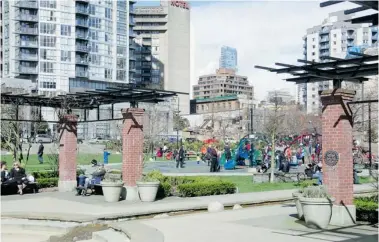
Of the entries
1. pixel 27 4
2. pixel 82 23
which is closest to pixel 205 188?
pixel 27 4

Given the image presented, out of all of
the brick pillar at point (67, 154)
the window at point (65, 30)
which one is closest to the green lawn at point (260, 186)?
the brick pillar at point (67, 154)

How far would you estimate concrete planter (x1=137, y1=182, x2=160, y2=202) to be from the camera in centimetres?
1777

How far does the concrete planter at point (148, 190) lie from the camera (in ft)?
58.3

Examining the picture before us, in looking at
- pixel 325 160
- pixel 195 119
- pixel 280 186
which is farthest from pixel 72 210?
pixel 195 119

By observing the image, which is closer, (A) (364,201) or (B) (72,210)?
(A) (364,201)

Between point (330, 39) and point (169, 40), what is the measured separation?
4479cm

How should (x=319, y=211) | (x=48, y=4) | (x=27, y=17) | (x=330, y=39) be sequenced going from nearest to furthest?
1. (x=319, y=211)
2. (x=27, y=17)
3. (x=48, y=4)
4. (x=330, y=39)

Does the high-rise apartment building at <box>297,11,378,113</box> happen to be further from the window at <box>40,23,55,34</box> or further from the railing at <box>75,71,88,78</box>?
the window at <box>40,23,55,34</box>

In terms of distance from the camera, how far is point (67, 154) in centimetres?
2184

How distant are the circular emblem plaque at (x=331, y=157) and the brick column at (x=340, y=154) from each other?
0.23 ft

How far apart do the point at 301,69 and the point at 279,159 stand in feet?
67.8

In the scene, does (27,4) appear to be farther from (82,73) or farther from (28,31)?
(82,73)

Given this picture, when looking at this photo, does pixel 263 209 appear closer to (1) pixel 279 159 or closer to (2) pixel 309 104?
(1) pixel 279 159

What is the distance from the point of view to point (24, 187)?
20594 millimetres
